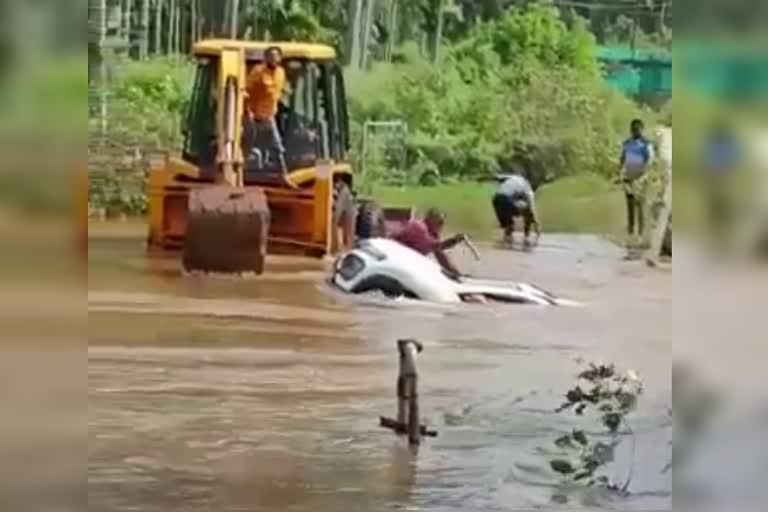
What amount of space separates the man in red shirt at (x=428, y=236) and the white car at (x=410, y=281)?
12mm

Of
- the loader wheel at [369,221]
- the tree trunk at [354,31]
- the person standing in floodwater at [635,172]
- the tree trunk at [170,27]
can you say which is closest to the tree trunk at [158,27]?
the tree trunk at [170,27]

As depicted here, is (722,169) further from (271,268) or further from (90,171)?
(90,171)

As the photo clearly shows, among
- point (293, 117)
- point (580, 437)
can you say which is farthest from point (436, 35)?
point (580, 437)

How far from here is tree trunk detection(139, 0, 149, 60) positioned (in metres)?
2.62

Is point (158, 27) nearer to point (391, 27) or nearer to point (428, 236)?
point (391, 27)

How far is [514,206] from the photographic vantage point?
8.77ft

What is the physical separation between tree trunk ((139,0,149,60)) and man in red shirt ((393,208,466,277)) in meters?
0.51

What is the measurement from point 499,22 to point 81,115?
0.70 meters

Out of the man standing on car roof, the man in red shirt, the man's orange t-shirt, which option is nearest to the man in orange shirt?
the man's orange t-shirt

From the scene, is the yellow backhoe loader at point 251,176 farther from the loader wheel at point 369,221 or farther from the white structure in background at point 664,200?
the white structure in background at point 664,200

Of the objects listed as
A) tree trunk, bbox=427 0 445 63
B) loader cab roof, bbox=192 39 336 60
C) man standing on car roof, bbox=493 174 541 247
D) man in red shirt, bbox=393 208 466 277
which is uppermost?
tree trunk, bbox=427 0 445 63

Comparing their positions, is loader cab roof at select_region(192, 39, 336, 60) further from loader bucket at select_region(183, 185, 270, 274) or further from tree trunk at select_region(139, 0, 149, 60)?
loader bucket at select_region(183, 185, 270, 274)

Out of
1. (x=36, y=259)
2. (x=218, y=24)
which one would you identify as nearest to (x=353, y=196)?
(x=218, y=24)

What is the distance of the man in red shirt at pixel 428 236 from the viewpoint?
2660mm
